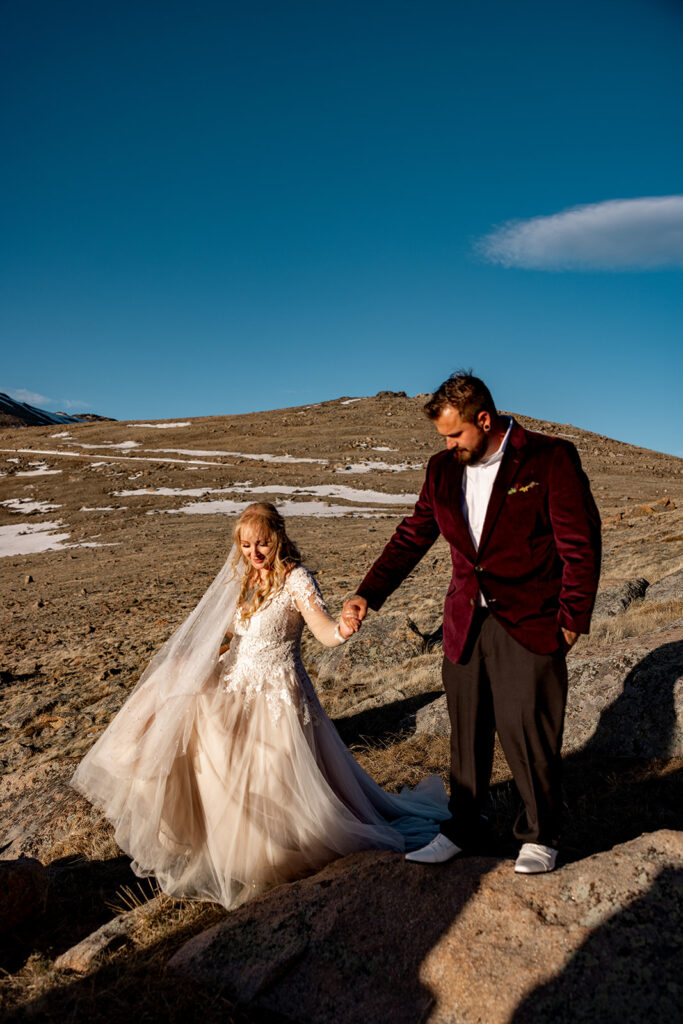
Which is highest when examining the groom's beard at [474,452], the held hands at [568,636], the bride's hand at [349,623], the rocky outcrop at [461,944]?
the groom's beard at [474,452]

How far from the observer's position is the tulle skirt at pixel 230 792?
12.1ft

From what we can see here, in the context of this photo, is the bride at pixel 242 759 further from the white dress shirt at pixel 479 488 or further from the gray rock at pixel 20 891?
the white dress shirt at pixel 479 488

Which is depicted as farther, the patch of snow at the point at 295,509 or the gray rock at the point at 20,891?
the patch of snow at the point at 295,509

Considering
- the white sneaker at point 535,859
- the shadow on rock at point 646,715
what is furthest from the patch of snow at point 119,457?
the white sneaker at point 535,859

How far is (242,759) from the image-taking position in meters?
3.85

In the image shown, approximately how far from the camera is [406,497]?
3347 centimetres

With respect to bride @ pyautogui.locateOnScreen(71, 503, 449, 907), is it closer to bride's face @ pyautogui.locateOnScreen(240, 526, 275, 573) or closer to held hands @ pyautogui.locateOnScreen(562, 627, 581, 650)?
bride's face @ pyautogui.locateOnScreen(240, 526, 275, 573)

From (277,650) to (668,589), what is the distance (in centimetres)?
583

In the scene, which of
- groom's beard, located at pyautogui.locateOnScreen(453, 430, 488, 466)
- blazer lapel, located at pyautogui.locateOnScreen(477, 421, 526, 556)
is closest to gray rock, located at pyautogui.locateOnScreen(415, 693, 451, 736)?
blazer lapel, located at pyautogui.locateOnScreen(477, 421, 526, 556)

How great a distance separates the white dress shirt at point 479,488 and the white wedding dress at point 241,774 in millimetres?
1032

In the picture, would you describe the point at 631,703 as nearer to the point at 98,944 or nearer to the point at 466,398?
the point at 466,398

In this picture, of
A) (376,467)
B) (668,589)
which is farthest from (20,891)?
(376,467)

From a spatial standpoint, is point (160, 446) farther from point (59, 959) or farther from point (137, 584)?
point (59, 959)

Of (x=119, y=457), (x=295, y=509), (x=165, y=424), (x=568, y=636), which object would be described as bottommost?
(x=295, y=509)
